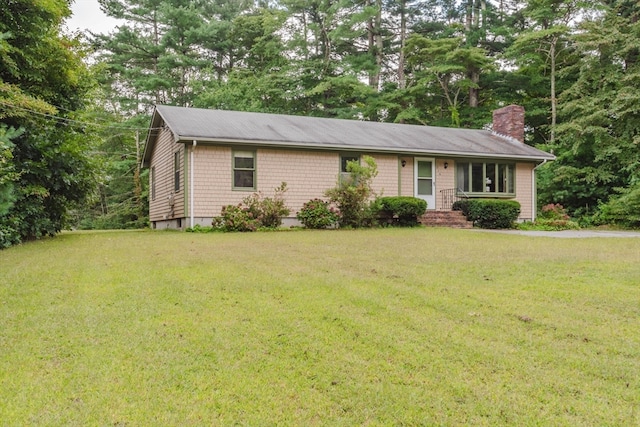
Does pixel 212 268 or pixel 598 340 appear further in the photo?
pixel 212 268

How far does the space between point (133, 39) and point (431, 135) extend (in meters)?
18.3

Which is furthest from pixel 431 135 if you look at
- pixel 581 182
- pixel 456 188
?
pixel 581 182

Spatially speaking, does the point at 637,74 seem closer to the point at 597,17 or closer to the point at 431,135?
the point at 597,17

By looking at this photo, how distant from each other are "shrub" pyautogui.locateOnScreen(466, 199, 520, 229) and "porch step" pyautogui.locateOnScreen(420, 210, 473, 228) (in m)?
0.44

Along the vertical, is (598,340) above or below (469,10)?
below

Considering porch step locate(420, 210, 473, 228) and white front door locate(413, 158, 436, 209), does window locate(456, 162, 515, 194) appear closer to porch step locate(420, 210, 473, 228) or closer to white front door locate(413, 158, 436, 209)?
white front door locate(413, 158, 436, 209)

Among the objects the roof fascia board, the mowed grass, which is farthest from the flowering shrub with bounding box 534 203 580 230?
the mowed grass

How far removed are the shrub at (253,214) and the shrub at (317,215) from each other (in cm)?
61

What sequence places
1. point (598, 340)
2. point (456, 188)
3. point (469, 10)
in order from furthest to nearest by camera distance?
1. point (469, 10)
2. point (456, 188)
3. point (598, 340)

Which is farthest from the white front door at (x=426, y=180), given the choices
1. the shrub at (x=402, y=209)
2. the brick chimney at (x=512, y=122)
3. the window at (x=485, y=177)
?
the brick chimney at (x=512, y=122)

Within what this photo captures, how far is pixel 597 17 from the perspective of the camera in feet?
69.9

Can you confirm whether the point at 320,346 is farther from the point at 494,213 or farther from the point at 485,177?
the point at 485,177

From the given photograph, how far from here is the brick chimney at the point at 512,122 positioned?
1811 cm

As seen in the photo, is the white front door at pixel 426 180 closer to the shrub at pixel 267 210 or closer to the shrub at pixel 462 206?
the shrub at pixel 462 206
